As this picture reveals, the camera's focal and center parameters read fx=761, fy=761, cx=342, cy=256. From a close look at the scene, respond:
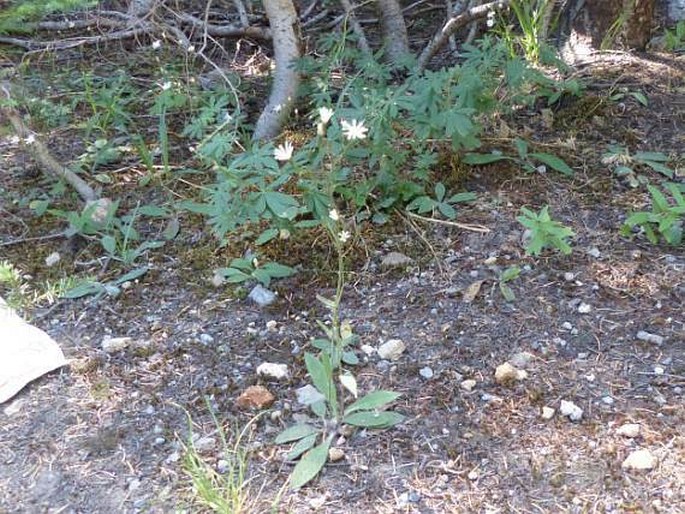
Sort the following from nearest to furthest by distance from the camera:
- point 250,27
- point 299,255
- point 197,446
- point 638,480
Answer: point 638,480 → point 197,446 → point 299,255 → point 250,27

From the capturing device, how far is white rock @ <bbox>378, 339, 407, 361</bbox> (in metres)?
Result: 2.03

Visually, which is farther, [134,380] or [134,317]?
[134,317]

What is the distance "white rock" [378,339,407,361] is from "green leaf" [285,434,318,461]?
33 centimetres

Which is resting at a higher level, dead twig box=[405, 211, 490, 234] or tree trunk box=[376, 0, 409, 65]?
tree trunk box=[376, 0, 409, 65]

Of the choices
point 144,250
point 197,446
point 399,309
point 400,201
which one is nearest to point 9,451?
point 197,446

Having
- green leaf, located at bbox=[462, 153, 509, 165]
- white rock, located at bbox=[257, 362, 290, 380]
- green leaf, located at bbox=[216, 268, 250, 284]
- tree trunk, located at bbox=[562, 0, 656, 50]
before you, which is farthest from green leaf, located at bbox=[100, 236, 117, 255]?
tree trunk, located at bbox=[562, 0, 656, 50]

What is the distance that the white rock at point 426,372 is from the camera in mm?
1966

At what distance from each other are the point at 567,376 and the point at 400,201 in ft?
2.89

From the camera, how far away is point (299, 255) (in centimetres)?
241

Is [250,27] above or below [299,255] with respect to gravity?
above

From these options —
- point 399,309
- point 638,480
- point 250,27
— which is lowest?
point 638,480

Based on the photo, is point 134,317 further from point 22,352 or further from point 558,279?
point 558,279

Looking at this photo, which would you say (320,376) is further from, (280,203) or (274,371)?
(280,203)

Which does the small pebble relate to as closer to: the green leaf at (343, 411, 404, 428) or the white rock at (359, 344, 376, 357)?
the green leaf at (343, 411, 404, 428)
